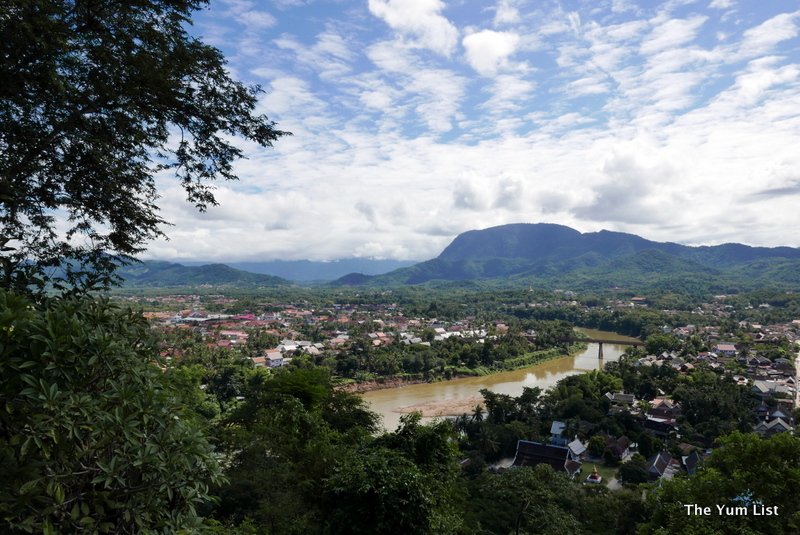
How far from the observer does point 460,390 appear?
82.4 ft

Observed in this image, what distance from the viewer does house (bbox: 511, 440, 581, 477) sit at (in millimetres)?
13586

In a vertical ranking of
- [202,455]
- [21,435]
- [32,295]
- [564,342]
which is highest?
[32,295]

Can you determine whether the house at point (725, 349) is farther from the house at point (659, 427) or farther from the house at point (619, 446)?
the house at point (619, 446)

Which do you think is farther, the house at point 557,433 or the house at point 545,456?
the house at point 557,433

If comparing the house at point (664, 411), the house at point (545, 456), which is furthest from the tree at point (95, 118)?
the house at point (664, 411)

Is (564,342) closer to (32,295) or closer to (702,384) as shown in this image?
(702,384)

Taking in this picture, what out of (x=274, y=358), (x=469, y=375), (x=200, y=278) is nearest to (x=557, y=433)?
(x=469, y=375)

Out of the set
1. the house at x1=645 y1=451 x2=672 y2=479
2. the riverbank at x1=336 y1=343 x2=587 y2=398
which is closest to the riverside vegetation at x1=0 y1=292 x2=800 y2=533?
the house at x1=645 y1=451 x2=672 y2=479

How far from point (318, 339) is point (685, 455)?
99.7ft

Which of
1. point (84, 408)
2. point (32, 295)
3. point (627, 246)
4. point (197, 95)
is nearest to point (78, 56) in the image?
point (197, 95)

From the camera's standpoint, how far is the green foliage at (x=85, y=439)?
4.65 feet

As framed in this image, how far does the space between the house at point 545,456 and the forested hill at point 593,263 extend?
84061mm

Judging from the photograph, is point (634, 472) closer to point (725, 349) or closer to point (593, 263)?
point (725, 349)

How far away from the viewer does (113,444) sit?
162 cm
